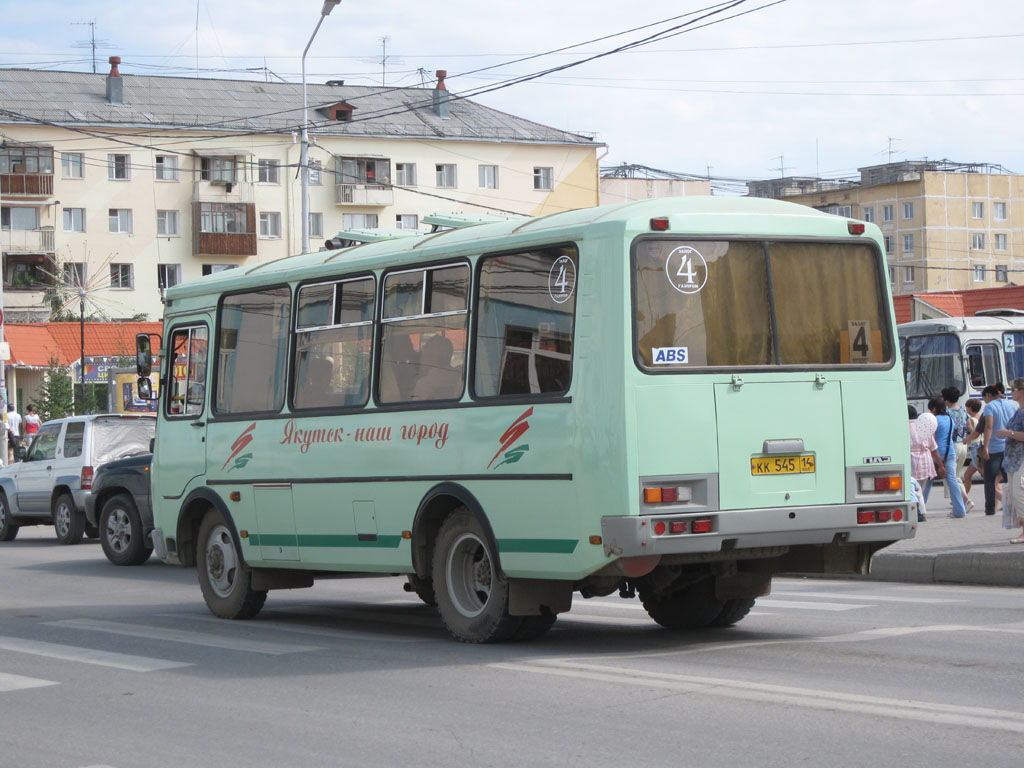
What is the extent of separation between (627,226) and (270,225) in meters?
71.6

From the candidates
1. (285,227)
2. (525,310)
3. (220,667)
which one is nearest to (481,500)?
(525,310)

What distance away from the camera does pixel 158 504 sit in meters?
13.8

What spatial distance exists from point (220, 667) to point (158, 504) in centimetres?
426

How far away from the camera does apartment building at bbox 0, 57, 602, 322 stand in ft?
245

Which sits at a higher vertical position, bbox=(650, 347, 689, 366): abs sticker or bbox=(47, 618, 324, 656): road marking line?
bbox=(650, 347, 689, 366): abs sticker

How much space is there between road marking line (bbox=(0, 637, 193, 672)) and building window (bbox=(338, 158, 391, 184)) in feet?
227

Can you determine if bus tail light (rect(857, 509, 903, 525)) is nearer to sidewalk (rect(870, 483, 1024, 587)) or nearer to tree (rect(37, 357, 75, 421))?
sidewalk (rect(870, 483, 1024, 587))

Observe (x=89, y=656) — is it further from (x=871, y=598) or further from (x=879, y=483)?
(x=871, y=598)

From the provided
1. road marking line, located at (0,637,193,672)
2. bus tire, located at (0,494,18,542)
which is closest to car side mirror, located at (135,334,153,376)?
road marking line, located at (0,637,193,672)

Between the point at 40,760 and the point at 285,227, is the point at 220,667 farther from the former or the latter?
the point at 285,227

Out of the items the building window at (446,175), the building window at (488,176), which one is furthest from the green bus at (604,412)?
the building window at (488,176)

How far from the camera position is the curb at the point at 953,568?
46.3ft

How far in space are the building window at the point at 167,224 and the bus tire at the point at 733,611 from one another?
69.2 metres

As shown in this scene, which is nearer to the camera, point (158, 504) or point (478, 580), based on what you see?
point (478, 580)
